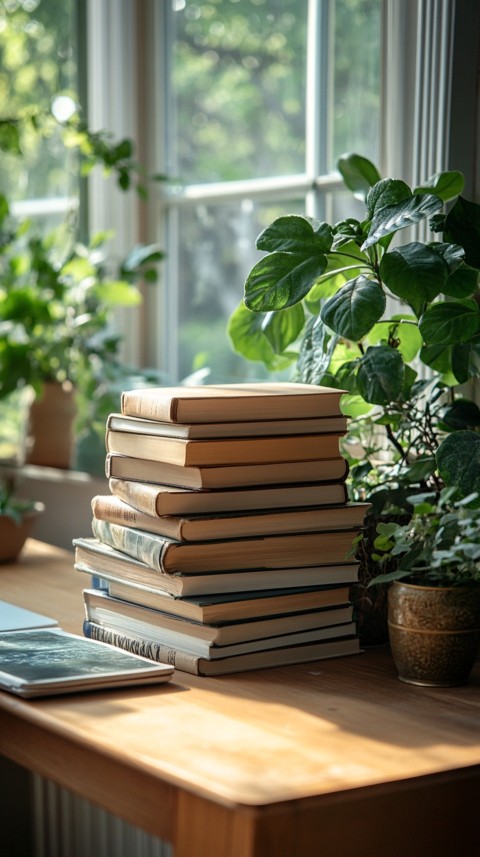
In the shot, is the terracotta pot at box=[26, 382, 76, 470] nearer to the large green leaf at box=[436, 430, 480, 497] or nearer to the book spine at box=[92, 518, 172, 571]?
the book spine at box=[92, 518, 172, 571]

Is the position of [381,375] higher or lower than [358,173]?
lower

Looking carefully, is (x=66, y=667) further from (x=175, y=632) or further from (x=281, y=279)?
(x=281, y=279)

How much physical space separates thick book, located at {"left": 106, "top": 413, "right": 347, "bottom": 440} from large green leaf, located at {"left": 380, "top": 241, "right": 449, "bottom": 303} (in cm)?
19

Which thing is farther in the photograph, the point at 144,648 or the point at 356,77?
the point at 356,77

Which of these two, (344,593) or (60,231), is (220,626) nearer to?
(344,593)

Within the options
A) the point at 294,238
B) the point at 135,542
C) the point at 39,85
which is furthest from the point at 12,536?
the point at 39,85

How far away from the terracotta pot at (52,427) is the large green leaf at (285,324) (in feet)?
3.37

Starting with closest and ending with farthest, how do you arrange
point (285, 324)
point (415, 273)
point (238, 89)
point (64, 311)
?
1. point (415, 273)
2. point (285, 324)
3. point (238, 89)
4. point (64, 311)

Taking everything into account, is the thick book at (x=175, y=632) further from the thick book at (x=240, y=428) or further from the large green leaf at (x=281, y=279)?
the large green leaf at (x=281, y=279)

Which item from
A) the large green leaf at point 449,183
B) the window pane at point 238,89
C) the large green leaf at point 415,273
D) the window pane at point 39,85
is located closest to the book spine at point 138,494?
the large green leaf at point 415,273

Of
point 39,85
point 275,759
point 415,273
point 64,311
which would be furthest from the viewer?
point 39,85

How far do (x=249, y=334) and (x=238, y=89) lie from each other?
3.03 feet

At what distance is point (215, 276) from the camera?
2.34 metres

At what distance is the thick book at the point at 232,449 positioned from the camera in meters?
1.26
